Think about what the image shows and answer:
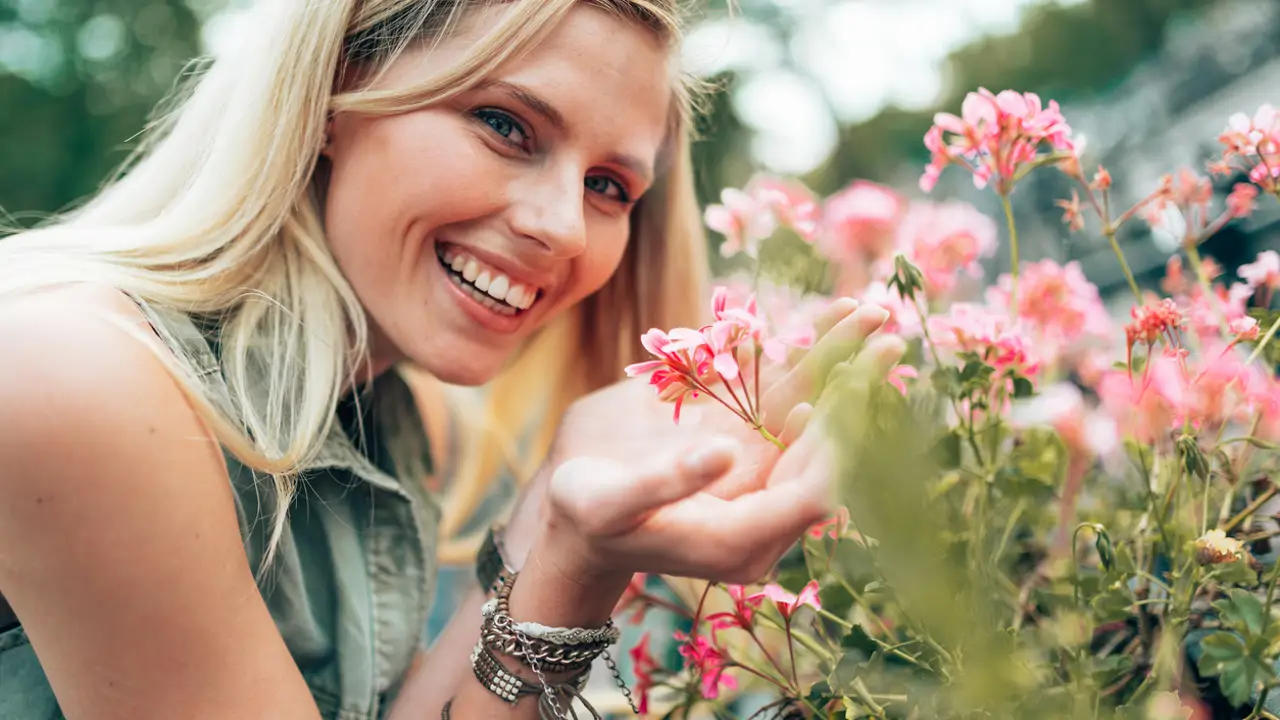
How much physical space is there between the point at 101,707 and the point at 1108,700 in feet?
3.01

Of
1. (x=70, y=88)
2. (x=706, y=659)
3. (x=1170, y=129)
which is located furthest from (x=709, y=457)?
(x=70, y=88)

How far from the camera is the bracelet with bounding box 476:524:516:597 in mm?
1325

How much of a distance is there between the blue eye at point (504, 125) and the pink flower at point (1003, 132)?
0.49 meters

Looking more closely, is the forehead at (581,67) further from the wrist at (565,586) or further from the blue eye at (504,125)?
the wrist at (565,586)

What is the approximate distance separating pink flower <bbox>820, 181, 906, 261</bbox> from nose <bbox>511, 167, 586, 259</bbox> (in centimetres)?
54

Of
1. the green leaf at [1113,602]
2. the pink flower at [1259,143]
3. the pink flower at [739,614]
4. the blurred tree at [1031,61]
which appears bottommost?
the pink flower at [739,614]

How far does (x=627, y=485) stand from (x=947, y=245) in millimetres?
717

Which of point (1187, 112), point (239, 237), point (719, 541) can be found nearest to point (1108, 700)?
point (719, 541)

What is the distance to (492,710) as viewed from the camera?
3.12 feet

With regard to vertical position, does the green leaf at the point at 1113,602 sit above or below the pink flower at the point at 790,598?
above

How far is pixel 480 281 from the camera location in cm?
118

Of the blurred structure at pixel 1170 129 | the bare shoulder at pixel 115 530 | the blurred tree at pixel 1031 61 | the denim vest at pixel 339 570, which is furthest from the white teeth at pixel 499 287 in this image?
the blurred tree at pixel 1031 61

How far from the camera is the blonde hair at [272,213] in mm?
1072

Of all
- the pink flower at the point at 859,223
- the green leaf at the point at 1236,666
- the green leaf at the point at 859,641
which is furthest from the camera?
the pink flower at the point at 859,223
